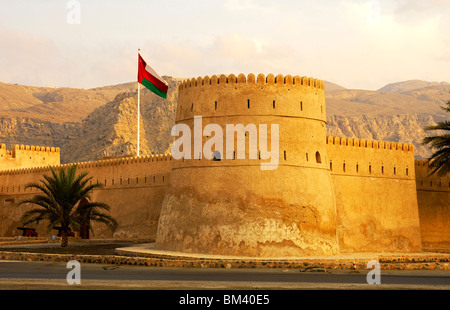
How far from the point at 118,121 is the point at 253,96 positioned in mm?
52452

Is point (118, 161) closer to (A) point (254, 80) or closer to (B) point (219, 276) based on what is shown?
(A) point (254, 80)

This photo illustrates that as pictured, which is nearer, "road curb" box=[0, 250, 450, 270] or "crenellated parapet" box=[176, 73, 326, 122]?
"road curb" box=[0, 250, 450, 270]

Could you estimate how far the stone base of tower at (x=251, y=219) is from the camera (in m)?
20.3

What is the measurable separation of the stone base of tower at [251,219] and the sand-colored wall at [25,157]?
2177 centimetres

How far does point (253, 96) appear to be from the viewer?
21.2 metres

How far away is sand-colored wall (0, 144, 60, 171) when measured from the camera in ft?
132

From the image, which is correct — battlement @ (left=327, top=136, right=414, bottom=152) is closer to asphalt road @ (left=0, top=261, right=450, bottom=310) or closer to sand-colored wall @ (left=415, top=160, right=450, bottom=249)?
sand-colored wall @ (left=415, top=160, right=450, bottom=249)

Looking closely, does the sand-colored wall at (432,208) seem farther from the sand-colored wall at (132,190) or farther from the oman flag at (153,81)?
the oman flag at (153,81)

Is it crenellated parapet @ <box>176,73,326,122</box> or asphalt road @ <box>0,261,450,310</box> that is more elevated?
crenellated parapet @ <box>176,73,326,122</box>

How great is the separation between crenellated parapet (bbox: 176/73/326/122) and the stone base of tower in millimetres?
1877

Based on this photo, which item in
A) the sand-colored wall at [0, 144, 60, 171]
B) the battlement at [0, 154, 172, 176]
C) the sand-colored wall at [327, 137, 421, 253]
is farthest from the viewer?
the sand-colored wall at [0, 144, 60, 171]

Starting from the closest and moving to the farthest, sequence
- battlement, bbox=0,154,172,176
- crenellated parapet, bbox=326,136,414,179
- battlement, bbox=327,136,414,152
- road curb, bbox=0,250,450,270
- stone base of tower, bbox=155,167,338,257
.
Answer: road curb, bbox=0,250,450,270 → stone base of tower, bbox=155,167,338,257 → crenellated parapet, bbox=326,136,414,179 → battlement, bbox=327,136,414,152 → battlement, bbox=0,154,172,176

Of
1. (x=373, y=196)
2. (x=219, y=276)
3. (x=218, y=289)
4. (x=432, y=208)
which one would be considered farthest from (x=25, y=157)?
(x=218, y=289)

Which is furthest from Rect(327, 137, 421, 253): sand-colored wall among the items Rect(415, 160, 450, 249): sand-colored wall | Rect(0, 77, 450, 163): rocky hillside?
Rect(0, 77, 450, 163): rocky hillside
